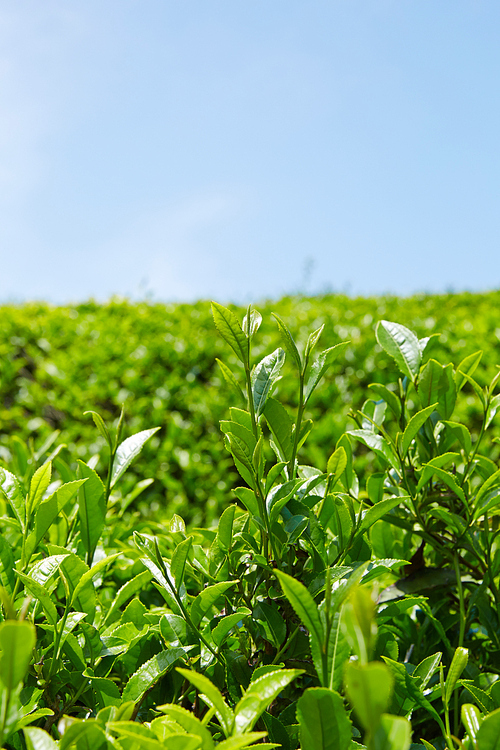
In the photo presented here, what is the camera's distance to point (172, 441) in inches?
173

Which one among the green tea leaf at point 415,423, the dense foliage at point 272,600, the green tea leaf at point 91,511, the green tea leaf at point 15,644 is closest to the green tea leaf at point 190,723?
the dense foliage at point 272,600

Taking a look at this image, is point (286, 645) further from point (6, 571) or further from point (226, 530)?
point (6, 571)

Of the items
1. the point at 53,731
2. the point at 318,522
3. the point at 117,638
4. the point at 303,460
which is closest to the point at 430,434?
the point at 318,522

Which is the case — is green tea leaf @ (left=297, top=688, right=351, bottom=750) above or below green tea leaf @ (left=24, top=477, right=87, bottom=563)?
below

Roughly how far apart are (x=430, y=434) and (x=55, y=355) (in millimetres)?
4738

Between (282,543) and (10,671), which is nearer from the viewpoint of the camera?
(10,671)

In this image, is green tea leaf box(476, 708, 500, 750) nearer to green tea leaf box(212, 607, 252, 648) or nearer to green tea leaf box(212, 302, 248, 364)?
green tea leaf box(212, 607, 252, 648)

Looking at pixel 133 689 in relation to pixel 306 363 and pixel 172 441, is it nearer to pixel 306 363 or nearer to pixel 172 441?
pixel 306 363

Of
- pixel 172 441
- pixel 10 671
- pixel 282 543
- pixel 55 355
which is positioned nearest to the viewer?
pixel 10 671

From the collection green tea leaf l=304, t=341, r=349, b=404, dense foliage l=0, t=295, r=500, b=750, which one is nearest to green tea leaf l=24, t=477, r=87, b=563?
dense foliage l=0, t=295, r=500, b=750

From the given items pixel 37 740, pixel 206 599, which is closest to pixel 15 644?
pixel 37 740

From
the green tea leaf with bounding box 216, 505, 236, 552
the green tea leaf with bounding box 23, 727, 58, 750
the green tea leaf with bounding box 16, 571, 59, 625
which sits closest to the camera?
the green tea leaf with bounding box 23, 727, 58, 750

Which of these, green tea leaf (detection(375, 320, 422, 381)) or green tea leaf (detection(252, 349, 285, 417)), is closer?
green tea leaf (detection(252, 349, 285, 417))

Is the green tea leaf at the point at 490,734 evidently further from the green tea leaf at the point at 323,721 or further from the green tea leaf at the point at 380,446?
the green tea leaf at the point at 380,446
